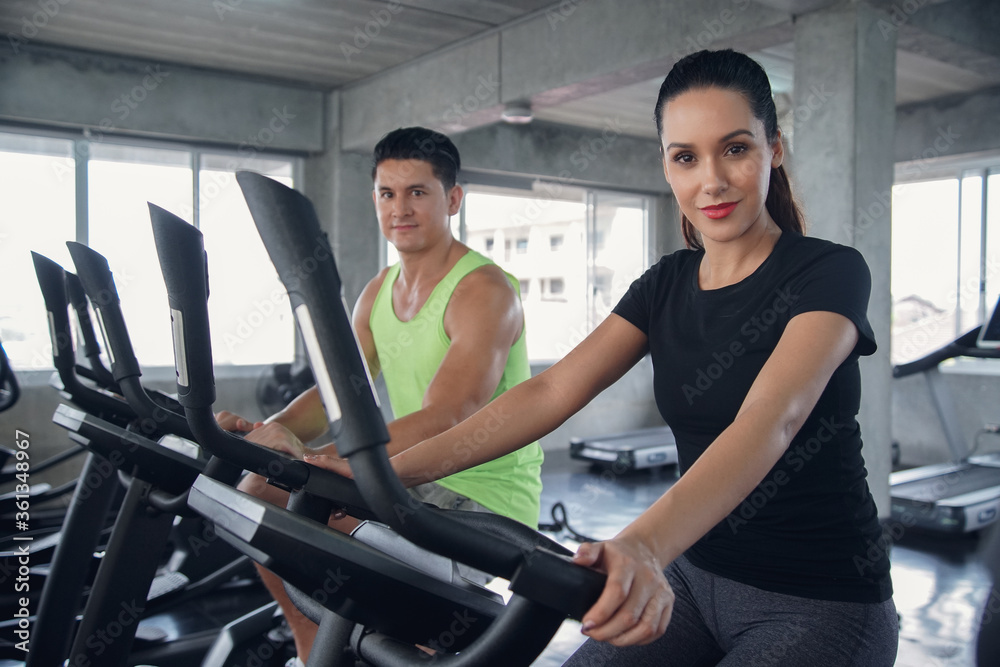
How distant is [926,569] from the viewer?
13.0 ft

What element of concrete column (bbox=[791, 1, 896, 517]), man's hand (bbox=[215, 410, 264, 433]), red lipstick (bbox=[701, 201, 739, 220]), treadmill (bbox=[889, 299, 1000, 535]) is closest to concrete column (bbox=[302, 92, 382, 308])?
concrete column (bbox=[791, 1, 896, 517])

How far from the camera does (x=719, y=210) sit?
3.82 feet

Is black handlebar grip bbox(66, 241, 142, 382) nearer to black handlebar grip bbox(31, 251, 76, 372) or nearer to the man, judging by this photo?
the man

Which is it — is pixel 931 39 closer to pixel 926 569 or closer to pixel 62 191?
pixel 926 569

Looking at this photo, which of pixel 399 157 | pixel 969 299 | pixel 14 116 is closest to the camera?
pixel 399 157

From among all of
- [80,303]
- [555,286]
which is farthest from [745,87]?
[555,286]

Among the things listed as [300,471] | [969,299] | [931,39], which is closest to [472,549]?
[300,471]

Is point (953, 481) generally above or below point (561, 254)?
below

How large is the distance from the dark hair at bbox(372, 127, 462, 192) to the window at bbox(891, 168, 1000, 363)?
18.2 feet

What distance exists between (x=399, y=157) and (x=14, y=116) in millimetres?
4194

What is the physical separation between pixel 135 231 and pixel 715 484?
5565 mm

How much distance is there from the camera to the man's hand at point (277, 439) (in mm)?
1462

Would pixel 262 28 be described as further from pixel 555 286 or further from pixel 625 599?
pixel 625 599

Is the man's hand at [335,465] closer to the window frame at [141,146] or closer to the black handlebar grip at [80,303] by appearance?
the black handlebar grip at [80,303]
